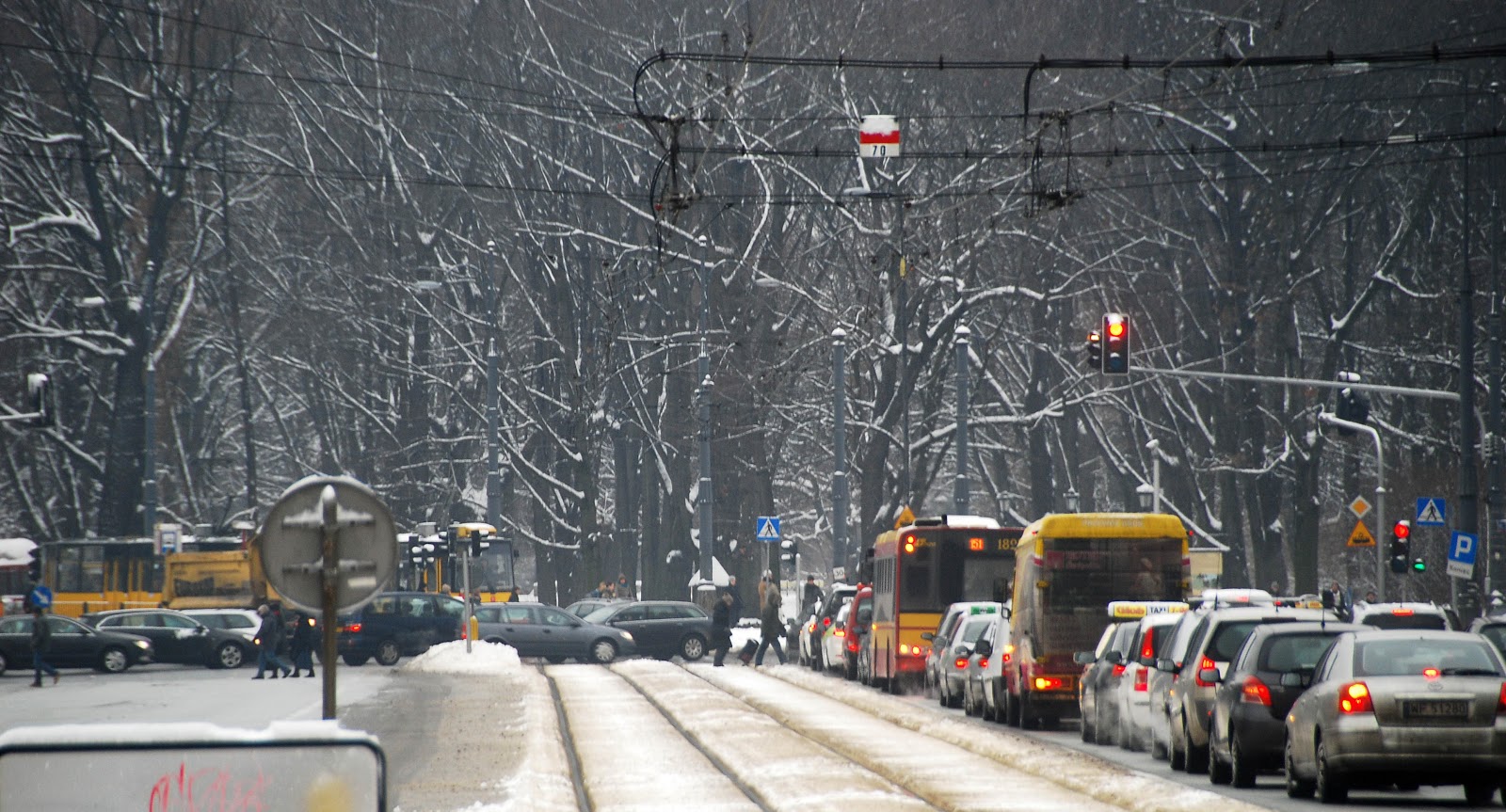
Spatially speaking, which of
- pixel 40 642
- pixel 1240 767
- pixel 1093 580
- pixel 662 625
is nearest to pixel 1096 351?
pixel 1093 580

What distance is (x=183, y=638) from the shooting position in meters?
43.8

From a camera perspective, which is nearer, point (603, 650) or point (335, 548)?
point (335, 548)

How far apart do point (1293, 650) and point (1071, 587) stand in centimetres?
822

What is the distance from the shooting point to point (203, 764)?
4.63 metres

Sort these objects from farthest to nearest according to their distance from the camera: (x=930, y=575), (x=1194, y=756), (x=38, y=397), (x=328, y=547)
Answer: (x=38, y=397)
(x=930, y=575)
(x=1194, y=756)
(x=328, y=547)

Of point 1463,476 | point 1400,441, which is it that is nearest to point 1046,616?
point 1463,476

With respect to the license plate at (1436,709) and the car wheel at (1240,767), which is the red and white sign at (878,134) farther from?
the license plate at (1436,709)

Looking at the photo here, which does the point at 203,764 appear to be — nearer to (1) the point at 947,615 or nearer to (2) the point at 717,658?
(1) the point at 947,615

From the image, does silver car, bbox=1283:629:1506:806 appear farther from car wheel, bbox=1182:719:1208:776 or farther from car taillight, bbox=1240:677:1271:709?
car wheel, bbox=1182:719:1208:776

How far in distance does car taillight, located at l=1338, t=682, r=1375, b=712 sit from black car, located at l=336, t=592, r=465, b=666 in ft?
99.6

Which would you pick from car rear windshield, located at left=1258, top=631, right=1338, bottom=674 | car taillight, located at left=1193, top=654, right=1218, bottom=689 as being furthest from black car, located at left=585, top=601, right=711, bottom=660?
car rear windshield, located at left=1258, top=631, right=1338, bottom=674

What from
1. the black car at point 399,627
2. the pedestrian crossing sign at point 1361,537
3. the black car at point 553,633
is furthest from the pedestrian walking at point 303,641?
the pedestrian crossing sign at point 1361,537

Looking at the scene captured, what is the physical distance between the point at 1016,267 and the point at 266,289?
1956cm

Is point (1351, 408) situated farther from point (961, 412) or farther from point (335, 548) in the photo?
point (335, 548)
